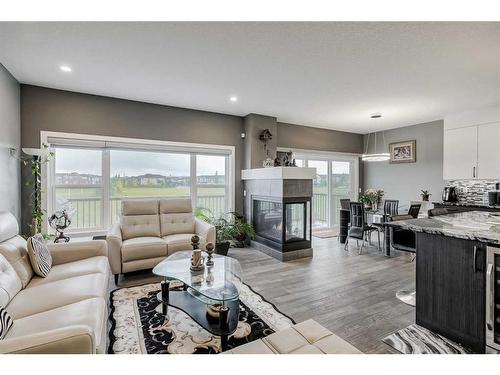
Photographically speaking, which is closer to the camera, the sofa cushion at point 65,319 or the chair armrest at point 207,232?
the sofa cushion at point 65,319

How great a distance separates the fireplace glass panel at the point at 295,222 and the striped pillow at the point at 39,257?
10.3 feet

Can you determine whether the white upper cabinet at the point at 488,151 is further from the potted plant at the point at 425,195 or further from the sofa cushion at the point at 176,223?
the sofa cushion at the point at 176,223

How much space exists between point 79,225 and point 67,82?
2.18 metres

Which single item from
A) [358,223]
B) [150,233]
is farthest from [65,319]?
[358,223]

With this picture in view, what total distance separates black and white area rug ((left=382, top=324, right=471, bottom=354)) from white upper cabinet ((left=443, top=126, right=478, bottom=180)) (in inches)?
159

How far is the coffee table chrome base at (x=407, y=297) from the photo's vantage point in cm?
268

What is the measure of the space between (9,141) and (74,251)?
5.80ft

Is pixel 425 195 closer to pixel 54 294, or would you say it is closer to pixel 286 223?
pixel 286 223

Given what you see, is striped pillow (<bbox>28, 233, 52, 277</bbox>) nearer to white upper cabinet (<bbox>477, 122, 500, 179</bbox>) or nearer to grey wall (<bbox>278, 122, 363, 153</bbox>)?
grey wall (<bbox>278, 122, 363, 153</bbox>)

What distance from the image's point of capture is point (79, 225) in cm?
414

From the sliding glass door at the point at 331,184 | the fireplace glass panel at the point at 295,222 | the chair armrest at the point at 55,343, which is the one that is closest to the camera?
the chair armrest at the point at 55,343

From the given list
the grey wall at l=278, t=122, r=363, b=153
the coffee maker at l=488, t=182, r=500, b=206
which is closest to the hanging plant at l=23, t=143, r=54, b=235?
the grey wall at l=278, t=122, r=363, b=153

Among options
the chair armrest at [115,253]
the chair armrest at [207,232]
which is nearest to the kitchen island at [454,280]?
the chair armrest at [207,232]

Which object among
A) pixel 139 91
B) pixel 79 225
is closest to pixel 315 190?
pixel 139 91
